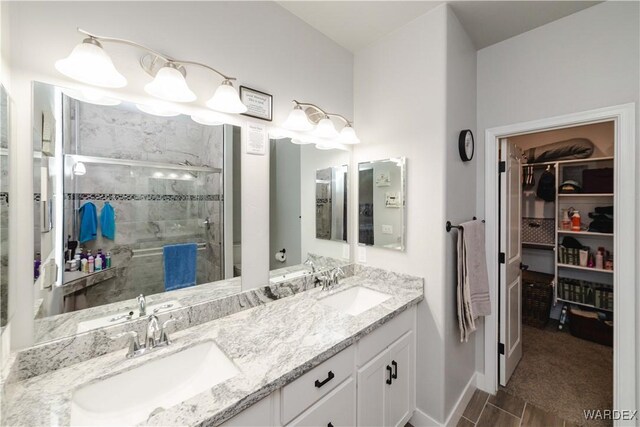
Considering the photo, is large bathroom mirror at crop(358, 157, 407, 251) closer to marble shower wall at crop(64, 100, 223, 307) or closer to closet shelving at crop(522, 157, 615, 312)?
marble shower wall at crop(64, 100, 223, 307)

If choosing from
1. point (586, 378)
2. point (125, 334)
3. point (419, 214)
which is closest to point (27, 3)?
point (125, 334)

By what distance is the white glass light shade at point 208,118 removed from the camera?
134cm

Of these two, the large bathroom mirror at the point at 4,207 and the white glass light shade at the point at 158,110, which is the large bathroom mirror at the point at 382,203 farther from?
the large bathroom mirror at the point at 4,207

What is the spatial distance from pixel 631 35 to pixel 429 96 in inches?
46.3

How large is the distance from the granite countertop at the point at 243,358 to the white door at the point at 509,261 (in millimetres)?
993

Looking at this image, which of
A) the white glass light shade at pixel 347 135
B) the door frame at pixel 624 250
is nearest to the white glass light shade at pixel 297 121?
the white glass light shade at pixel 347 135

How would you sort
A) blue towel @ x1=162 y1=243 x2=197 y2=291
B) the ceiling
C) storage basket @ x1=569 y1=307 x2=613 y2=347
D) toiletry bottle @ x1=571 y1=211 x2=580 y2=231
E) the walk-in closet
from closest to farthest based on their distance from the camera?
blue towel @ x1=162 y1=243 x2=197 y2=291, the ceiling, the walk-in closet, storage basket @ x1=569 y1=307 x2=613 y2=347, toiletry bottle @ x1=571 y1=211 x2=580 y2=231

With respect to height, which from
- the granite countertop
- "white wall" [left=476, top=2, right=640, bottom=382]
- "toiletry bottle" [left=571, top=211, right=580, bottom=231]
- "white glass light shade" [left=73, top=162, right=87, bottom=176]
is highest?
"white wall" [left=476, top=2, right=640, bottom=382]

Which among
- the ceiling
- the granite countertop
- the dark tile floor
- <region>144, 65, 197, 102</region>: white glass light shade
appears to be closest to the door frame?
the dark tile floor

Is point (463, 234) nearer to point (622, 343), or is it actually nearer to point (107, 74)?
point (622, 343)

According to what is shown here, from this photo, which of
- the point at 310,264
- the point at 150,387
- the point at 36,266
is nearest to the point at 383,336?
the point at 310,264

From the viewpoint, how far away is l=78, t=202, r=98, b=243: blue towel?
1.07 meters

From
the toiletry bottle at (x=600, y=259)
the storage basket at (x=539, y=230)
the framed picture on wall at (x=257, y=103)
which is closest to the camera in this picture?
the framed picture on wall at (x=257, y=103)

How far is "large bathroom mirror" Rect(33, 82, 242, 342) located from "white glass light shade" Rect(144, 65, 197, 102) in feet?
0.42
